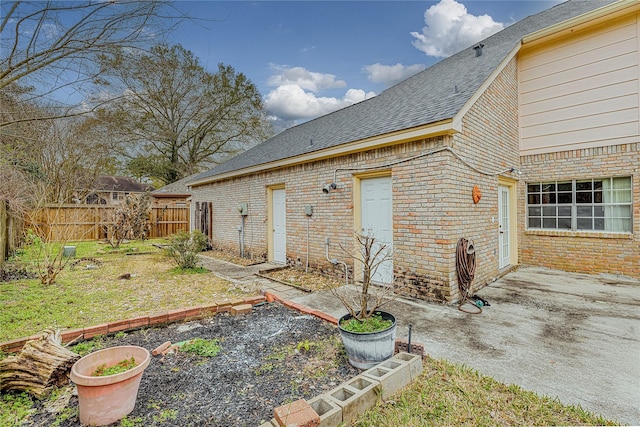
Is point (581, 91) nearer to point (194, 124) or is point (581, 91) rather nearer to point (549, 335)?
point (549, 335)

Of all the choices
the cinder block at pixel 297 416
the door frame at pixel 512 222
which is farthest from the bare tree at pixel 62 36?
the door frame at pixel 512 222

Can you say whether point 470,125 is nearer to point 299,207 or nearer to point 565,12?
point 299,207

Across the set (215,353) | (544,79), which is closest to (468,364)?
(215,353)

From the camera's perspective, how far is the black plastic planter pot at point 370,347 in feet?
8.48

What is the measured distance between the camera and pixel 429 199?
4629 millimetres

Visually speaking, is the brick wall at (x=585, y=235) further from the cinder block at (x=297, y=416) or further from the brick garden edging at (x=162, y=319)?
the cinder block at (x=297, y=416)

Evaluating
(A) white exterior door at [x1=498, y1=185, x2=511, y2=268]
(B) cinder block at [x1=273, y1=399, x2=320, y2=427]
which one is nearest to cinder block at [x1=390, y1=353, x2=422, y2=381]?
(B) cinder block at [x1=273, y1=399, x2=320, y2=427]

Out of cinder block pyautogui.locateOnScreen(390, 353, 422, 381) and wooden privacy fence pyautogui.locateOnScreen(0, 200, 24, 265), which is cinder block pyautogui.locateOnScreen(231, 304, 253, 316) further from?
wooden privacy fence pyautogui.locateOnScreen(0, 200, 24, 265)

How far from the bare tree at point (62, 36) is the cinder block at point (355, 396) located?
3.44m

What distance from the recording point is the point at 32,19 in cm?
248

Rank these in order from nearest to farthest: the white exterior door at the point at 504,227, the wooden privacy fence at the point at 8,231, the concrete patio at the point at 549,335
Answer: the concrete patio at the point at 549,335, the white exterior door at the point at 504,227, the wooden privacy fence at the point at 8,231

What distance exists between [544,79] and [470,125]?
348 cm

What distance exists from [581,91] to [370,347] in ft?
24.4

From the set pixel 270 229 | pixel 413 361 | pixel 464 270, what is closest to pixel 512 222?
pixel 464 270
